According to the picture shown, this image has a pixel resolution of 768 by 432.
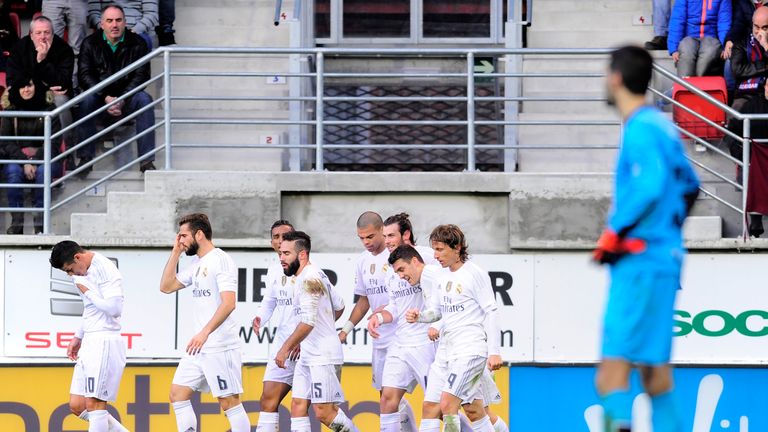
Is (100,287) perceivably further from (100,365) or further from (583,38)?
(583,38)

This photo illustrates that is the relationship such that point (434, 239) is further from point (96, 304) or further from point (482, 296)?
point (96, 304)

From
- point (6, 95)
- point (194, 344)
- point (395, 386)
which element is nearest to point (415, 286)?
point (395, 386)

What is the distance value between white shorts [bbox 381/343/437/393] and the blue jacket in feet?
16.1

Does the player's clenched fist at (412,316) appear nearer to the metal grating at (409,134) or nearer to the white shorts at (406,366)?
the white shorts at (406,366)

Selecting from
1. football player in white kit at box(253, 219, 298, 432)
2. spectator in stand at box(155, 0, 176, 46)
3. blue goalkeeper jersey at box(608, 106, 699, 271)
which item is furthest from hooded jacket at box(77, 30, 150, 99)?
blue goalkeeper jersey at box(608, 106, 699, 271)

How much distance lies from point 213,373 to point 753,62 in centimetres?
634

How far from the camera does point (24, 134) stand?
47.9 feet

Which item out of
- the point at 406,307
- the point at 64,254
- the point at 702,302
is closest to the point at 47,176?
the point at 64,254

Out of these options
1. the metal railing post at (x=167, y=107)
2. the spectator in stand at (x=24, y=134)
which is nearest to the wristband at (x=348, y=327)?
the metal railing post at (x=167, y=107)

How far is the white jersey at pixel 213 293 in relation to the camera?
12141 millimetres

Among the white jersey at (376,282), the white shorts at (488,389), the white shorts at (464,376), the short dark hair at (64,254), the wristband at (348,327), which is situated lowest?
the white shorts at (488,389)

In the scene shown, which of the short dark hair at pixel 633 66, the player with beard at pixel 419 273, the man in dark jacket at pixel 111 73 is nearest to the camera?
the short dark hair at pixel 633 66

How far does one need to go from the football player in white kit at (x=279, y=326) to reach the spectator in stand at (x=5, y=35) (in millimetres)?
4687

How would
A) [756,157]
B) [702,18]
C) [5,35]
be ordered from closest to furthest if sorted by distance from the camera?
[756,157] < [702,18] < [5,35]
